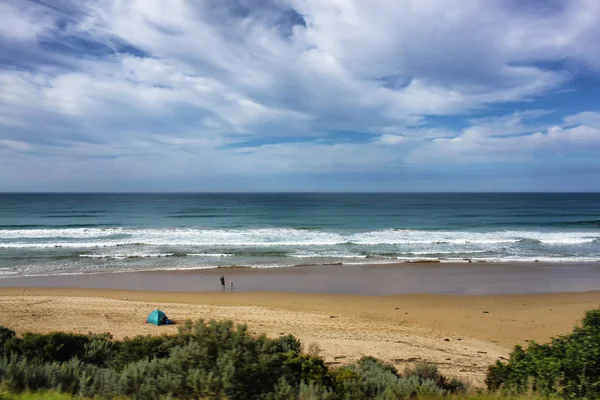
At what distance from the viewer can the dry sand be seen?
9695mm

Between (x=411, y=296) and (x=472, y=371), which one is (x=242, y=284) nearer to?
(x=411, y=296)

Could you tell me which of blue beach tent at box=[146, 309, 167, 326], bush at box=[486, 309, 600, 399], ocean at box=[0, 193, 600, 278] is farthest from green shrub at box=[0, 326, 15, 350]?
ocean at box=[0, 193, 600, 278]

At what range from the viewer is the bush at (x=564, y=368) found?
4.56 m

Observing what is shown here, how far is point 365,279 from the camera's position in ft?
60.7

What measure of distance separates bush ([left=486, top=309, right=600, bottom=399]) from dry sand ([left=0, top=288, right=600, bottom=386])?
7.94 ft

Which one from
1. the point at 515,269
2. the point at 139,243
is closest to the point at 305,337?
the point at 515,269

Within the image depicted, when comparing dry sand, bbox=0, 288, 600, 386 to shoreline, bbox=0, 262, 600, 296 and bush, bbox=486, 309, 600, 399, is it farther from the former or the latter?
bush, bbox=486, 309, 600, 399

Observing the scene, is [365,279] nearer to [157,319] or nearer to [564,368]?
[157,319]

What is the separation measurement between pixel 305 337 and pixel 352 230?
27.4 m

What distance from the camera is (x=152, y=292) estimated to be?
53.2 feet

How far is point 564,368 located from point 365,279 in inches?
543

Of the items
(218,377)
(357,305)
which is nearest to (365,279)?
(357,305)

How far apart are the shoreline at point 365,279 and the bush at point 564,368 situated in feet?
34.9

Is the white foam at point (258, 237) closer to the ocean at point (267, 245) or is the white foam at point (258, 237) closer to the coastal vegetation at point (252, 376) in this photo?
the ocean at point (267, 245)
